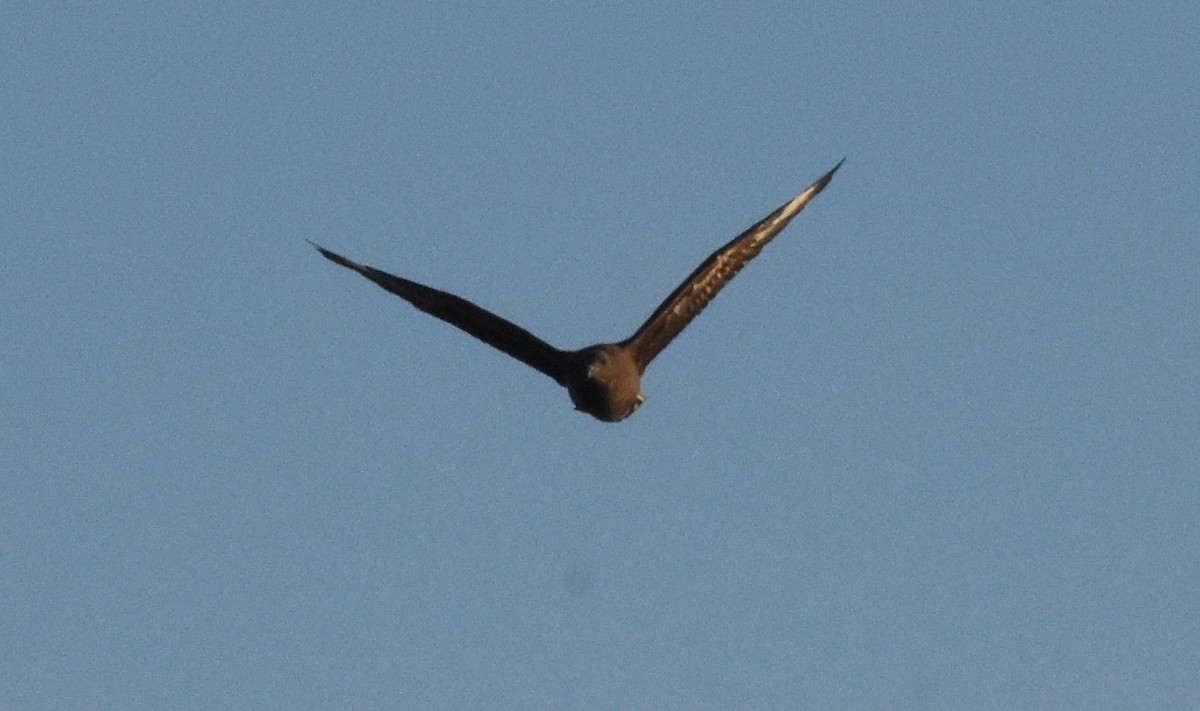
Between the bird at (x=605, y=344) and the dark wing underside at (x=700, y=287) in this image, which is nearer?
the bird at (x=605, y=344)

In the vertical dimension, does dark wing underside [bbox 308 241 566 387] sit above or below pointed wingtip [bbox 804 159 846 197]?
below

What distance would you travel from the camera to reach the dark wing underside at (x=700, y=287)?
39781 mm

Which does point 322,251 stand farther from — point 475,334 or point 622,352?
point 622,352

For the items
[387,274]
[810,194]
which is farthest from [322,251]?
[810,194]

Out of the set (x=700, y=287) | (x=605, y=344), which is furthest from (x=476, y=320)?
(x=700, y=287)

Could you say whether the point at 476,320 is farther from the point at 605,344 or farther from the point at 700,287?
the point at 700,287

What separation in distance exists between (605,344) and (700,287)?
278 centimetres

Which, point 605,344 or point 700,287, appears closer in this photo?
point 605,344

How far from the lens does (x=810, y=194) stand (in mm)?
44000

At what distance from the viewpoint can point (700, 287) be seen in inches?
1612

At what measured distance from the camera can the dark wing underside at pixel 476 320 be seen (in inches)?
1540

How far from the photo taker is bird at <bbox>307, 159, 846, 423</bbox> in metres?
38.2

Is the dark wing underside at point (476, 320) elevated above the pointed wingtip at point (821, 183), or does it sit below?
below

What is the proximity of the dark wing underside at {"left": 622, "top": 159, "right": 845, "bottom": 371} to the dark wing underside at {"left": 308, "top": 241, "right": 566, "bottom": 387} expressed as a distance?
3.99 ft
